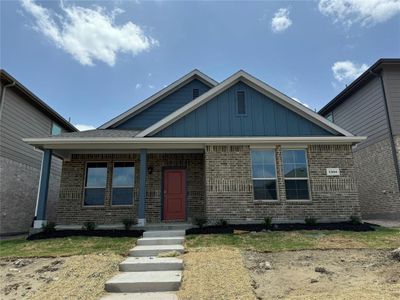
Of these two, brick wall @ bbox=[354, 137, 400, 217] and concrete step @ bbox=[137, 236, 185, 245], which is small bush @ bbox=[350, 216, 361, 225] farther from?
concrete step @ bbox=[137, 236, 185, 245]

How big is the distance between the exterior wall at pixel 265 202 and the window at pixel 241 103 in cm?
138

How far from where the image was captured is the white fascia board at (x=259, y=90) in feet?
33.3

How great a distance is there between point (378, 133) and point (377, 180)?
6.47 feet

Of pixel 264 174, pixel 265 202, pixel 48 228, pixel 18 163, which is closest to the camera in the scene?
pixel 48 228

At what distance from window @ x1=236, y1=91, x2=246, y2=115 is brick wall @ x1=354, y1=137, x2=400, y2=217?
6092 mm

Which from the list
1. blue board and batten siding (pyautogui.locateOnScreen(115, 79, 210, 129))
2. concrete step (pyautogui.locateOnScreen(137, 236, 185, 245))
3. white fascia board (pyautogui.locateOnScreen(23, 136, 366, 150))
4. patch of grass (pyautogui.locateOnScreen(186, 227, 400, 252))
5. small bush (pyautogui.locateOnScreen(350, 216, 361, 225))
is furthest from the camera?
blue board and batten siding (pyautogui.locateOnScreen(115, 79, 210, 129))

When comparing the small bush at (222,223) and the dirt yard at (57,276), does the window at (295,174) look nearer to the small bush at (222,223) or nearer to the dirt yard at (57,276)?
the small bush at (222,223)

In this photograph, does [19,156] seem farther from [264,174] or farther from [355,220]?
[355,220]

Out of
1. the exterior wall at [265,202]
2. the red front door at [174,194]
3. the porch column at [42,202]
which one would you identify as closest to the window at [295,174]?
the exterior wall at [265,202]

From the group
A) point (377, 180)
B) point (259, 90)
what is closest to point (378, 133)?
point (377, 180)

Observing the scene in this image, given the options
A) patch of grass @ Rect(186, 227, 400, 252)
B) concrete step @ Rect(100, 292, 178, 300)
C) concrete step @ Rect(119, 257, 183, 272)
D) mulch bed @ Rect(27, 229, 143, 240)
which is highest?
mulch bed @ Rect(27, 229, 143, 240)

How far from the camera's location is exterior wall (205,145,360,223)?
952 cm

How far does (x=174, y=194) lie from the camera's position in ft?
36.2

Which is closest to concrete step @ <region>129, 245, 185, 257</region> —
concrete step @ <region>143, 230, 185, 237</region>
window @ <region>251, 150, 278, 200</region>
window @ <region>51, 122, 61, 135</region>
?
concrete step @ <region>143, 230, 185, 237</region>
